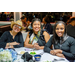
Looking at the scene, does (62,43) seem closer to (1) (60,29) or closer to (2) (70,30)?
(1) (60,29)

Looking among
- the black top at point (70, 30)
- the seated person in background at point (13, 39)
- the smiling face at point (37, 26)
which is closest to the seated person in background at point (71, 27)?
the black top at point (70, 30)

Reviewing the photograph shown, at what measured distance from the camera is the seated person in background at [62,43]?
2.17 m

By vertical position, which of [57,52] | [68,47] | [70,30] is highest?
[70,30]

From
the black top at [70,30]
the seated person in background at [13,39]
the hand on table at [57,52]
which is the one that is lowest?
the hand on table at [57,52]

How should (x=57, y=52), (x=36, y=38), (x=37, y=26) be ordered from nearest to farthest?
(x=57, y=52)
(x=37, y=26)
(x=36, y=38)

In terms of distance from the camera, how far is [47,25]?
3.42 metres

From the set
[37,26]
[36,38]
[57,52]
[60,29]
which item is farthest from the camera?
[36,38]

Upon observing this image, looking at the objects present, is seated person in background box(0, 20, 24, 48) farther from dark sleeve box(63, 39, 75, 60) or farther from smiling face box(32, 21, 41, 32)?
dark sleeve box(63, 39, 75, 60)

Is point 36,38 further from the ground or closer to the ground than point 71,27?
closer to the ground

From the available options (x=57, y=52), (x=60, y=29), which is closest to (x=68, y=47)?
(x=57, y=52)

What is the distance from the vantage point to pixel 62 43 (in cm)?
224

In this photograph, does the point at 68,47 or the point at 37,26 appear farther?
the point at 37,26

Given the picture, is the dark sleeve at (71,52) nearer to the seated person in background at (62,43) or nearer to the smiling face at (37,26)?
the seated person in background at (62,43)
